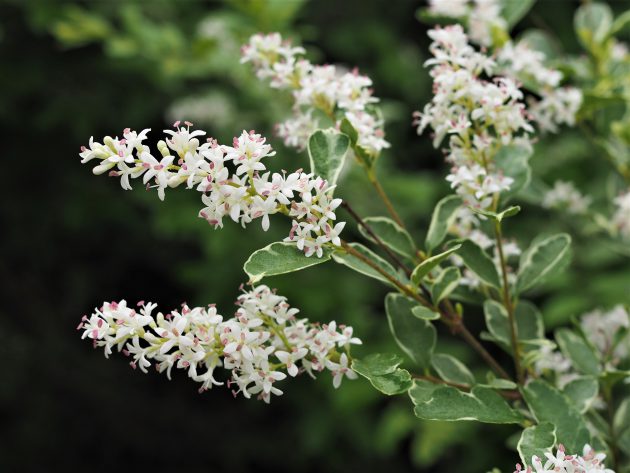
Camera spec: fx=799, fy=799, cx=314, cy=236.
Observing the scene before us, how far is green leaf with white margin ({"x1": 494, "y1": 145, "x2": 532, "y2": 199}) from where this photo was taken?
3.18 ft

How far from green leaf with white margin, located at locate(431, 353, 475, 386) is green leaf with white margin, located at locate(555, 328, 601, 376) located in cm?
13

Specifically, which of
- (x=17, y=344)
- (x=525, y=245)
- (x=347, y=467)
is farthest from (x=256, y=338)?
(x=17, y=344)

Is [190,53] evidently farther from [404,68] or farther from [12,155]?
[12,155]

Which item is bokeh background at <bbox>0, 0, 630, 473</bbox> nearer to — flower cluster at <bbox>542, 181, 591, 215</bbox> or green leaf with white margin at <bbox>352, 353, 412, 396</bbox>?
flower cluster at <bbox>542, 181, 591, 215</bbox>

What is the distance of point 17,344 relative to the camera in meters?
3.34

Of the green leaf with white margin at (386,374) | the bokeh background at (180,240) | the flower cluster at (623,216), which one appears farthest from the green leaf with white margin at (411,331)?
the bokeh background at (180,240)

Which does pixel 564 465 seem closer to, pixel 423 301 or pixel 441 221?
pixel 423 301

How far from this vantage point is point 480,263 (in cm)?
90

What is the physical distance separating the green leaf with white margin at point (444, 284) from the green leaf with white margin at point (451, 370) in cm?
14

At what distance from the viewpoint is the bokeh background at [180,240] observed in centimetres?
241

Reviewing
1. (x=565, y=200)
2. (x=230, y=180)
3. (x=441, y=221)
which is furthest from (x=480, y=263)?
(x=565, y=200)

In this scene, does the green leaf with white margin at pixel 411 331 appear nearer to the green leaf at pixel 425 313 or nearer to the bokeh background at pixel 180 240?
the green leaf at pixel 425 313

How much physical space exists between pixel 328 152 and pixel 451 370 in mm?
322

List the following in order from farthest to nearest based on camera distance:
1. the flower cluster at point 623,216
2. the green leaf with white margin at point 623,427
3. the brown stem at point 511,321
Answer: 1. the flower cluster at point 623,216
2. the green leaf with white margin at point 623,427
3. the brown stem at point 511,321
